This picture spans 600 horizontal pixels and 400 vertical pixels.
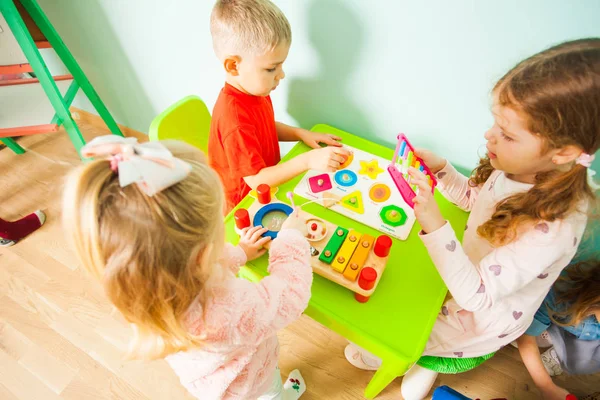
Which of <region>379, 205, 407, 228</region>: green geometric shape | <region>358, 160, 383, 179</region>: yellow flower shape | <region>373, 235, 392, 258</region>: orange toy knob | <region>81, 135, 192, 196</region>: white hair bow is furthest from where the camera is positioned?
<region>358, 160, 383, 179</region>: yellow flower shape

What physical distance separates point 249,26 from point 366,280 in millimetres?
616

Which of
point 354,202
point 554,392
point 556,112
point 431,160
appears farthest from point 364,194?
point 554,392

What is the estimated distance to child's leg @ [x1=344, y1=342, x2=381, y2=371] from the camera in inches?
42.1

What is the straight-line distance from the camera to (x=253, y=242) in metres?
0.72

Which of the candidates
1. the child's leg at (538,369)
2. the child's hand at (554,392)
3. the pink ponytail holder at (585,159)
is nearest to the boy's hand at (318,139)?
the pink ponytail holder at (585,159)

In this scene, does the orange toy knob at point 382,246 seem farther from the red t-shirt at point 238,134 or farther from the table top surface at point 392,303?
the red t-shirt at point 238,134

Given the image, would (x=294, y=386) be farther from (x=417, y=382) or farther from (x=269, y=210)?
(x=269, y=210)

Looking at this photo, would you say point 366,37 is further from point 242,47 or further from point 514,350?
point 514,350

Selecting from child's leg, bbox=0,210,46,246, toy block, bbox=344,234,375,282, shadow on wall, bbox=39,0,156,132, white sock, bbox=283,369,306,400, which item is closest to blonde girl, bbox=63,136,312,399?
toy block, bbox=344,234,375,282

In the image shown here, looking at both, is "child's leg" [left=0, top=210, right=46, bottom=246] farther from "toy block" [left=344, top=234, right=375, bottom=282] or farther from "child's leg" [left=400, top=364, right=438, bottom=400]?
"child's leg" [left=400, top=364, right=438, bottom=400]

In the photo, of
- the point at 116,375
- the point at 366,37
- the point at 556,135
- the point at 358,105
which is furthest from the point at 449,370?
the point at 116,375

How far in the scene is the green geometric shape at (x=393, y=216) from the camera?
31.7 inches

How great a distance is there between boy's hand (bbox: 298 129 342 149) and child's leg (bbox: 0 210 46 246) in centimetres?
132

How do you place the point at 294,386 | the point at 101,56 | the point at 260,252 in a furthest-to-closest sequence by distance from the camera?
the point at 101,56 → the point at 294,386 → the point at 260,252
